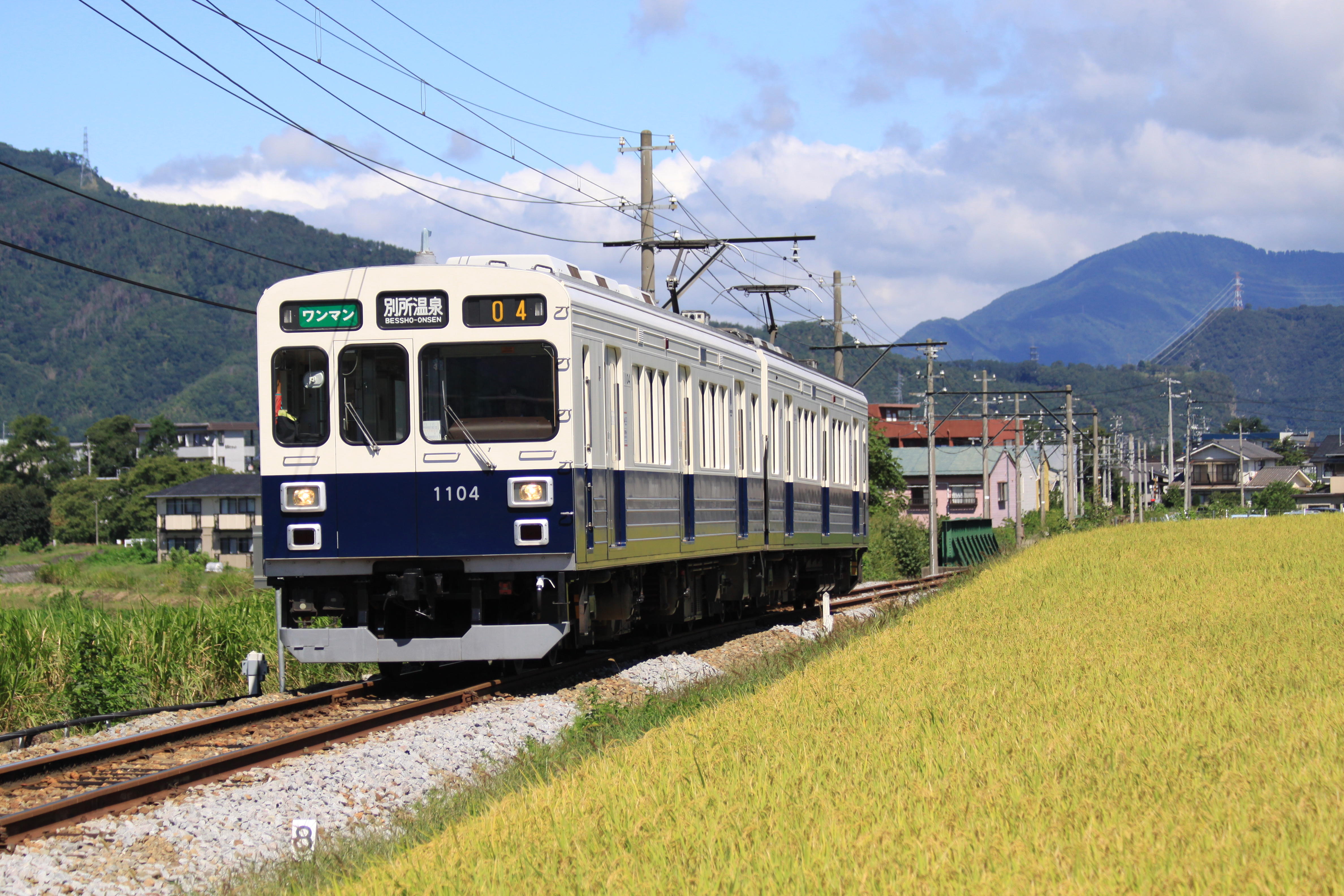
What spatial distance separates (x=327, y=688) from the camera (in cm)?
1213

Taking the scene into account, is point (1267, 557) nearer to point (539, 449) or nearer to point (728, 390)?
point (728, 390)

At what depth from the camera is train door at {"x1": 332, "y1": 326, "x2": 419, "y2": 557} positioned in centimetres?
1092

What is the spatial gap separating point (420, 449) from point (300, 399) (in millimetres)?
1102

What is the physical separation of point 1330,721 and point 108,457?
138 meters

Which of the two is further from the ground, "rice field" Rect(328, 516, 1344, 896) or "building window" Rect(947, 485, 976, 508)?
"building window" Rect(947, 485, 976, 508)

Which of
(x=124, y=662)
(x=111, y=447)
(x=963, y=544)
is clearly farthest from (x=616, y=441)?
(x=111, y=447)

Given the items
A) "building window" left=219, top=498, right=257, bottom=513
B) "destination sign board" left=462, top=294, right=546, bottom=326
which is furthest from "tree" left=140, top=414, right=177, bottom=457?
"destination sign board" left=462, top=294, right=546, bottom=326

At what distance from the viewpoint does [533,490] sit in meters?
10.8

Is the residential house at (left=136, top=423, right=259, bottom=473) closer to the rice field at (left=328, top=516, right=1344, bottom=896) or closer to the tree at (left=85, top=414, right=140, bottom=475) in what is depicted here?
the tree at (left=85, top=414, right=140, bottom=475)

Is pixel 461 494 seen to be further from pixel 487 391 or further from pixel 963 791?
pixel 963 791

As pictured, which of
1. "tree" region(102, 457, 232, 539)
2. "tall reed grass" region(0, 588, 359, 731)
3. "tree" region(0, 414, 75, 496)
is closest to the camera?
"tall reed grass" region(0, 588, 359, 731)

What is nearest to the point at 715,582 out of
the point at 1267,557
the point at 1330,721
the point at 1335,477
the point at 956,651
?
the point at 956,651

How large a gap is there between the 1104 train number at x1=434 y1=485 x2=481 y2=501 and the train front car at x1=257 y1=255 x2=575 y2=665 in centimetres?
1

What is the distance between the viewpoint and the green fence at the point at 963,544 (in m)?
46.3
